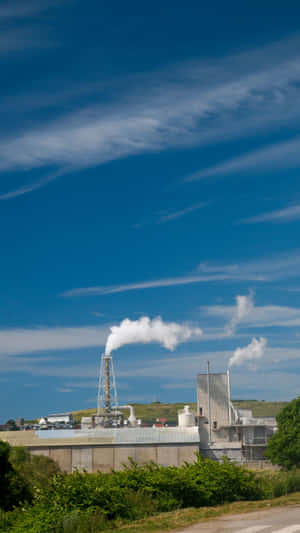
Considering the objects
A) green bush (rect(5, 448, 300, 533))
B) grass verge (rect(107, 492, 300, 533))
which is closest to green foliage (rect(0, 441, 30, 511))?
green bush (rect(5, 448, 300, 533))

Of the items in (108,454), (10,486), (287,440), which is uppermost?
(287,440)

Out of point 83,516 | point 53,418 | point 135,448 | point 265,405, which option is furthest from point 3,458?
point 265,405

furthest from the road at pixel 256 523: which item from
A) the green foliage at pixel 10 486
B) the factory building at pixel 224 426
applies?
the factory building at pixel 224 426

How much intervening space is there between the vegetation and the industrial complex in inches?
1900

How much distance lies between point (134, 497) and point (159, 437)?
5833 centimetres

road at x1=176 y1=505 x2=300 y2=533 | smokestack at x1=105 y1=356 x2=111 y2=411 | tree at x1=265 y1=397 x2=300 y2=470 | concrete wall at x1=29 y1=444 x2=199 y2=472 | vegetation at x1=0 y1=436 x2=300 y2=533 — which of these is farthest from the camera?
smokestack at x1=105 y1=356 x2=111 y2=411

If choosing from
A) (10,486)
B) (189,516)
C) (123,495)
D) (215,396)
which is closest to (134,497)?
(123,495)

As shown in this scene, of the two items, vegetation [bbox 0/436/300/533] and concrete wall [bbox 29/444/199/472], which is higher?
vegetation [bbox 0/436/300/533]

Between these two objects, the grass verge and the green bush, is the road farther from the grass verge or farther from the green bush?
the green bush

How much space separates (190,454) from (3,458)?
4376 cm

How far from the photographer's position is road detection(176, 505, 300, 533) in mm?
15781

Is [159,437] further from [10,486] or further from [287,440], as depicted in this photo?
[10,486]

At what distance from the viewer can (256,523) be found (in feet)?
56.2

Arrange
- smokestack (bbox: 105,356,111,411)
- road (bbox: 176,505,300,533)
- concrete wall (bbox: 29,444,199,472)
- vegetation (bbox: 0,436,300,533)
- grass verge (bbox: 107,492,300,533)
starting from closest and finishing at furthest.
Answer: road (bbox: 176,505,300,533) → grass verge (bbox: 107,492,300,533) → vegetation (bbox: 0,436,300,533) → concrete wall (bbox: 29,444,199,472) → smokestack (bbox: 105,356,111,411)
